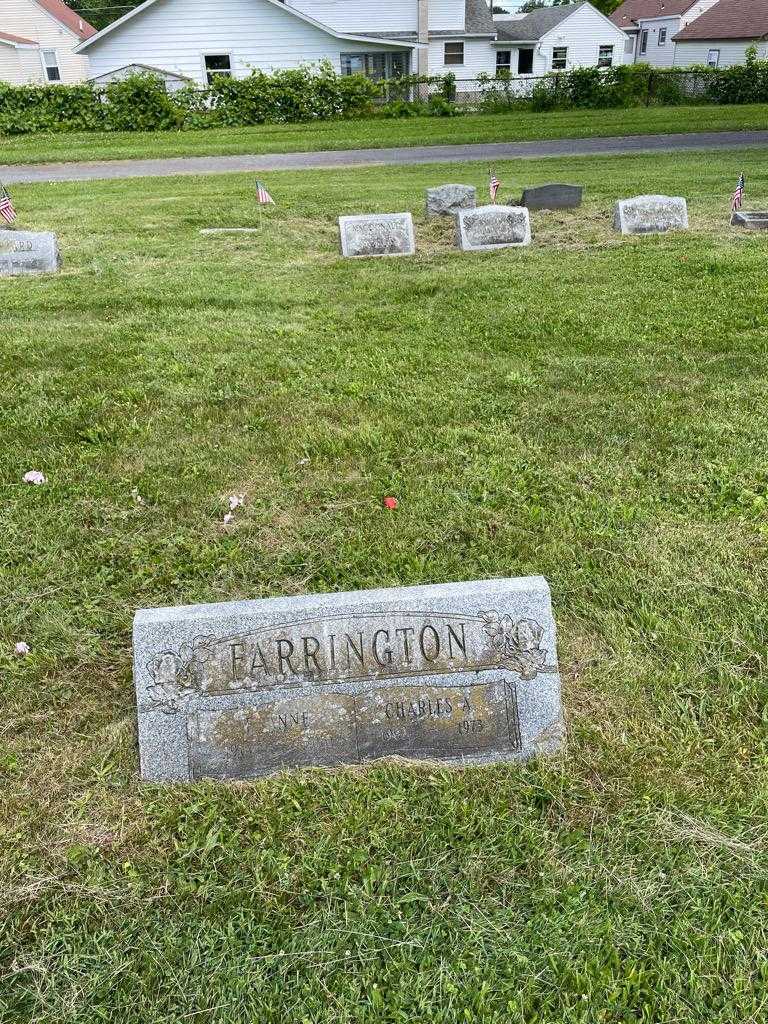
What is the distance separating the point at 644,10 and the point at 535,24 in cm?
1423

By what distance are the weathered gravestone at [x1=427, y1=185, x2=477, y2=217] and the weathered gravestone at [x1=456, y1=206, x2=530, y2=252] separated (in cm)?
173

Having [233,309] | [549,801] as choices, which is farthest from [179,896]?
[233,309]

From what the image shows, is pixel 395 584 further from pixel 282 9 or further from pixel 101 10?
pixel 101 10

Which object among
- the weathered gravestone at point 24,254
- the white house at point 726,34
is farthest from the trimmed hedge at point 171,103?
the white house at point 726,34

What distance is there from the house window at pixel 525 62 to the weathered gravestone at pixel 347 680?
147 ft

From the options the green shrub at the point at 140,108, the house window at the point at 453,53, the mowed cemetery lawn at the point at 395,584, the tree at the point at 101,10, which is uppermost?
the tree at the point at 101,10

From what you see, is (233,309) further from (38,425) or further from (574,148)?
(574,148)

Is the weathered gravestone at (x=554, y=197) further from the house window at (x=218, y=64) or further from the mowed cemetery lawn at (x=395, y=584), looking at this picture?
the house window at (x=218, y=64)

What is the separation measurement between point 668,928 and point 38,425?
16.8 feet

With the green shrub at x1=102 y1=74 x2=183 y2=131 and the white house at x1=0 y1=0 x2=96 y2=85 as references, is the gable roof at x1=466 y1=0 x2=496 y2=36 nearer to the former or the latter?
the green shrub at x1=102 y1=74 x2=183 y2=131

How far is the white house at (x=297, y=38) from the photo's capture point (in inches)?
1143

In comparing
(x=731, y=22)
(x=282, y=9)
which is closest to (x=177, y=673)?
(x=282, y=9)

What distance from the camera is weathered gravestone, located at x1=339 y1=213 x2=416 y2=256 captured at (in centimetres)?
1057

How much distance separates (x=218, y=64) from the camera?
30250 mm
